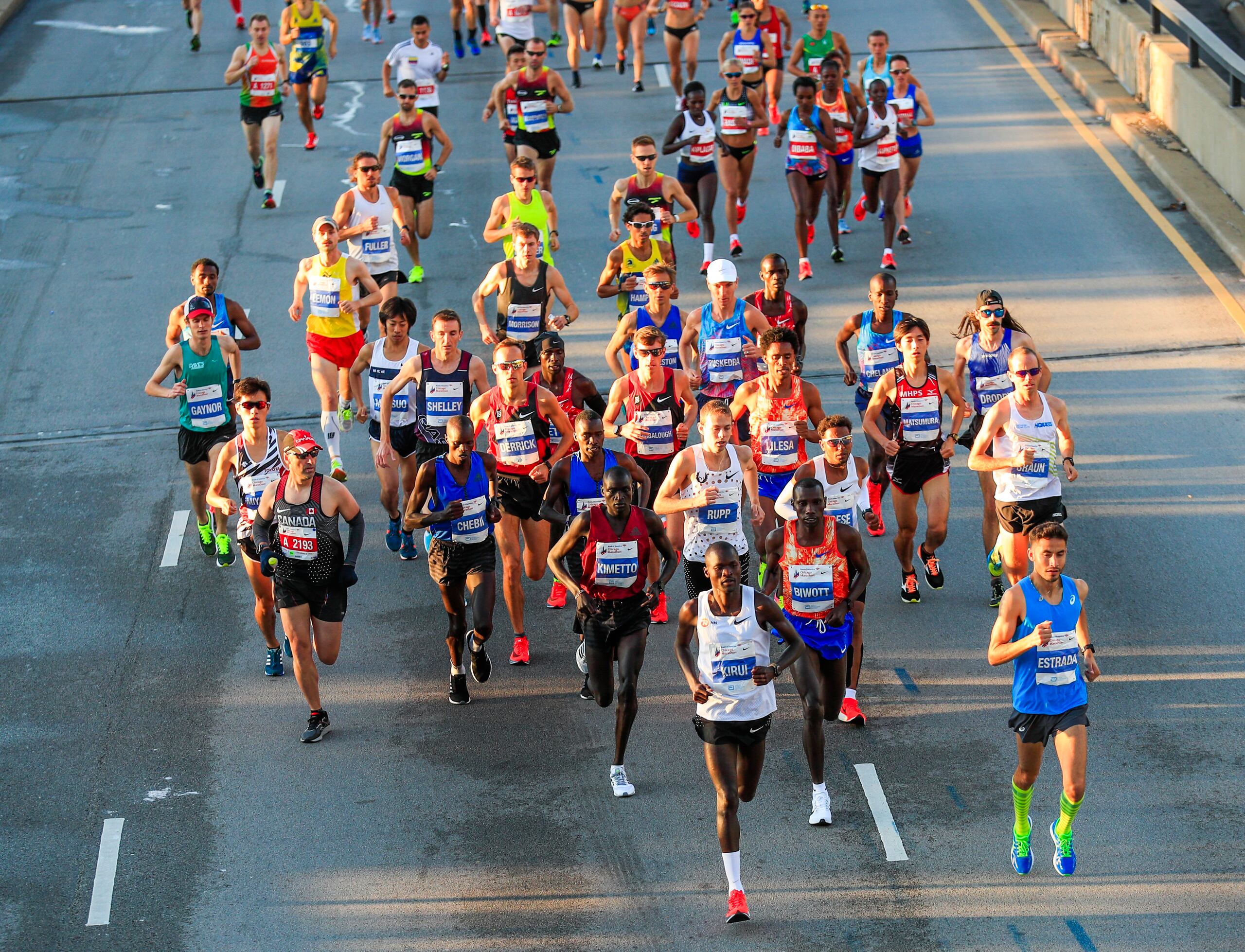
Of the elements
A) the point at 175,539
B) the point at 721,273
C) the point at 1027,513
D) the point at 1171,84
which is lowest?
the point at 175,539

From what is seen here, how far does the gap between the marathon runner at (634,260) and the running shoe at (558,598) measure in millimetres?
3061

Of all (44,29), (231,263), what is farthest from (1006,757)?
(44,29)

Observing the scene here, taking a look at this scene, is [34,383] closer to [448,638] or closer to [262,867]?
[448,638]

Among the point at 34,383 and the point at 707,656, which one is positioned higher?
the point at 707,656

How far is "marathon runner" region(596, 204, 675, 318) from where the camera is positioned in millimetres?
13961

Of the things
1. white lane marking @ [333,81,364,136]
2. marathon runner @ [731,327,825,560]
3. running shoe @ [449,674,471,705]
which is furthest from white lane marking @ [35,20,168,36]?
running shoe @ [449,674,471,705]

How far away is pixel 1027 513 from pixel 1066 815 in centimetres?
272

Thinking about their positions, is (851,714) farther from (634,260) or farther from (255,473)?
(634,260)

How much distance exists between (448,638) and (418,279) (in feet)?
26.0

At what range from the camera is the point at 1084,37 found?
947 inches

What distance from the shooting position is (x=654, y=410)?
38.2 feet

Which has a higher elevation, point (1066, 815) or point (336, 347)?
point (336, 347)

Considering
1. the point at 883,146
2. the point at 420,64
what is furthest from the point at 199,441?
the point at 420,64

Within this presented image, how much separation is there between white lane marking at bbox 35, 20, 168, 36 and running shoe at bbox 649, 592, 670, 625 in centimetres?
2047
